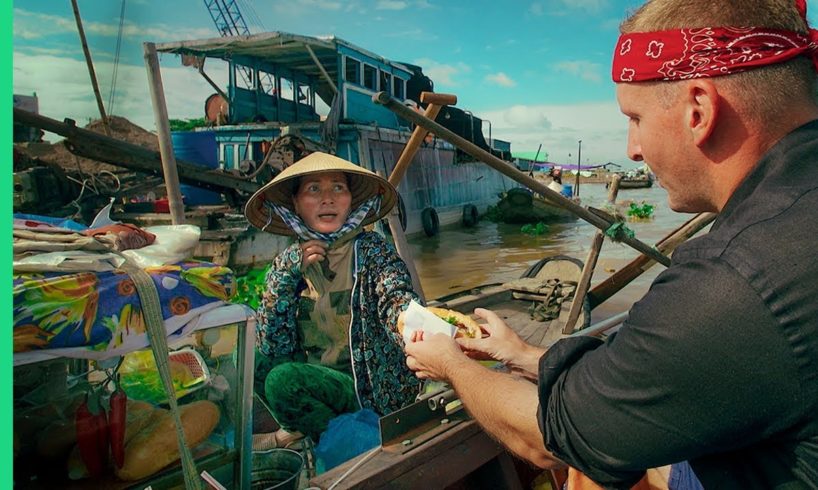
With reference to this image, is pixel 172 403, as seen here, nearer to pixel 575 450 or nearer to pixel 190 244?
pixel 190 244

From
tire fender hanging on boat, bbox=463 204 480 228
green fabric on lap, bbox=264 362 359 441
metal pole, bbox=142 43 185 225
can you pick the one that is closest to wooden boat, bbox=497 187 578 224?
tire fender hanging on boat, bbox=463 204 480 228

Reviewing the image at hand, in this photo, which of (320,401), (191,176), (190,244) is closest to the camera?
(190,244)

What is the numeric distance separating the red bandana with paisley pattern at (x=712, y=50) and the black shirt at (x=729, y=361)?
0.61ft

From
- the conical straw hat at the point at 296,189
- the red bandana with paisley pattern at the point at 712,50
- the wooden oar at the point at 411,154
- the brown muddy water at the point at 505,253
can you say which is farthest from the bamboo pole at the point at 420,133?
the brown muddy water at the point at 505,253

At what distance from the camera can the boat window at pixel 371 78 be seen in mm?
15383

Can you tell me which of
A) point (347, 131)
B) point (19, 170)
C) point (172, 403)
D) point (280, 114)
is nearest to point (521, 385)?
point (172, 403)

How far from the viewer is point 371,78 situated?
614 inches

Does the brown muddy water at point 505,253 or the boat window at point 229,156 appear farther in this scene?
the boat window at point 229,156

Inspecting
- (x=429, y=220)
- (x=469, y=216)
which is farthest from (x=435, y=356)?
(x=469, y=216)

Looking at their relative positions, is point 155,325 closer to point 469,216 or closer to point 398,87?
point 398,87

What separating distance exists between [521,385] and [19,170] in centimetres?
832

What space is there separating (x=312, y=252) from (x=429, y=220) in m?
15.0

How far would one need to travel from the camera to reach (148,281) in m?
1.36

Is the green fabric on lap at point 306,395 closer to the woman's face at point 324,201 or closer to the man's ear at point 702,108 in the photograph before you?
the woman's face at point 324,201
